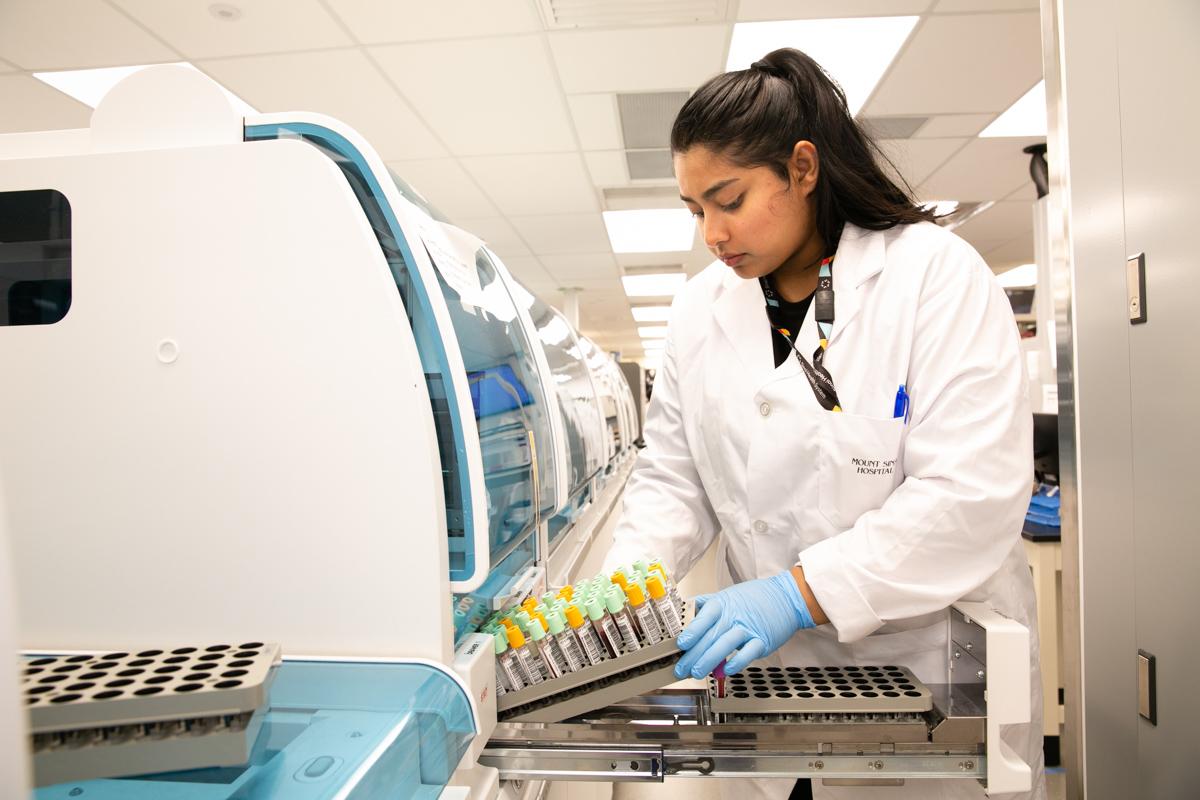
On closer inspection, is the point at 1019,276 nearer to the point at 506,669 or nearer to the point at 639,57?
the point at 639,57

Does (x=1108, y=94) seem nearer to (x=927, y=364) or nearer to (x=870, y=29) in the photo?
(x=927, y=364)

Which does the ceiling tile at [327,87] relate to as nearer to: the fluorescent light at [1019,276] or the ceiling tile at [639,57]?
the ceiling tile at [639,57]

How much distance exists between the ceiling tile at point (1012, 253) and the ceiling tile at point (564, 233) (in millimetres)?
4138

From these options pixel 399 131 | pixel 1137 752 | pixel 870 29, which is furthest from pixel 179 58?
pixel 1137 752

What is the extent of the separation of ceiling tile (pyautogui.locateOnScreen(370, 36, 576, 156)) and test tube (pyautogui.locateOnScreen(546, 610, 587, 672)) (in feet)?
10.1

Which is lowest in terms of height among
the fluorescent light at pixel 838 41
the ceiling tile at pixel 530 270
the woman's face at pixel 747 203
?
the woman's face at pixel 747 203

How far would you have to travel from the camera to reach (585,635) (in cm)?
86

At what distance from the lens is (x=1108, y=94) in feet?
4.87

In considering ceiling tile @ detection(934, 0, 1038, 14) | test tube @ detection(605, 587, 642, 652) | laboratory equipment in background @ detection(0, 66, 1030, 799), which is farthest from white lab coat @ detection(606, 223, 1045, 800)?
ceiling tile @ detection(934, 0, 1038, 14)

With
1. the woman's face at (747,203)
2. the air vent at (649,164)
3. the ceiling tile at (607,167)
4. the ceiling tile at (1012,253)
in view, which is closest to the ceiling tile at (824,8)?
the air vent at (649,164)

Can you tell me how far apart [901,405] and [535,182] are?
4558 millimetres

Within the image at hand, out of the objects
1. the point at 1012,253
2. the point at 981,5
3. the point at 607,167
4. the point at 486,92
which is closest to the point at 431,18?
the point at 486,92

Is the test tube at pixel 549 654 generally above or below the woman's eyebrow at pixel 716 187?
below

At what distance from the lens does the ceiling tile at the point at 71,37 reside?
2.92 m
